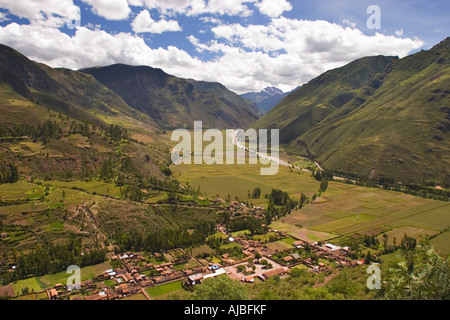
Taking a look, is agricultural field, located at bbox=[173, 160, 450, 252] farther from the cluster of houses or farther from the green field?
the green field

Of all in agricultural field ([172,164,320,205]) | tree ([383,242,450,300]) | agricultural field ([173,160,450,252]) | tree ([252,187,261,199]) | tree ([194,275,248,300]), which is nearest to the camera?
tree ([383,242,450,300])

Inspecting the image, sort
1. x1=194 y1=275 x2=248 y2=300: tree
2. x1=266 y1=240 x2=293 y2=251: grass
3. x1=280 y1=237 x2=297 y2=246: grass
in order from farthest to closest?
x1=280 y1=237 x2=297 y2=246: grass, x1=266 y1=240 x2=293 y2=251: grass, x1=194 y1=275 x2=248 y2=300: tree

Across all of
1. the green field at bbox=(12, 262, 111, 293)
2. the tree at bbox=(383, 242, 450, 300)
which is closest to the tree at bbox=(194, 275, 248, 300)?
the tree at bbox=(383, 242, 450, 300)

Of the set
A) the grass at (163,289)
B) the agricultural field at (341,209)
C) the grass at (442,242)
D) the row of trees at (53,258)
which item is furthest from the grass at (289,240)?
the row of trees at (53,258)

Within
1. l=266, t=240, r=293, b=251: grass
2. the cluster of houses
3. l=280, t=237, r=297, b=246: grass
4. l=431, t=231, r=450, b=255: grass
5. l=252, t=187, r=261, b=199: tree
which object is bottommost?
the cluster of houses

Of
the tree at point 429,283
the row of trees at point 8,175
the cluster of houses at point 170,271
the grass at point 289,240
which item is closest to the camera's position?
the tree at point 429,283

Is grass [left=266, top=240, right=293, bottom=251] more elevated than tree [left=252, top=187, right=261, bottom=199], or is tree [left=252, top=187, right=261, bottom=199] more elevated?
tree [left=252, top=187, right=261, bottom=199]

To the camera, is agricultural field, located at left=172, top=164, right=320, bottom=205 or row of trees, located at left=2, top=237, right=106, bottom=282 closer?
row of trees, located at left=2, top=237, right=106, bottom=282

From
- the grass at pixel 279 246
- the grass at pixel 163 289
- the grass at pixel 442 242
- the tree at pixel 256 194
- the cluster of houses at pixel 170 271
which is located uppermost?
the tree at pixel 256 194

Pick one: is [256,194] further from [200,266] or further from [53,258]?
[53,258]

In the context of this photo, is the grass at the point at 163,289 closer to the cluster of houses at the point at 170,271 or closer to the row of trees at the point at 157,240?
the cluster of houses at the point at 170,271

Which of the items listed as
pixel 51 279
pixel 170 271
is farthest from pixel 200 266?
pixel 51 279
